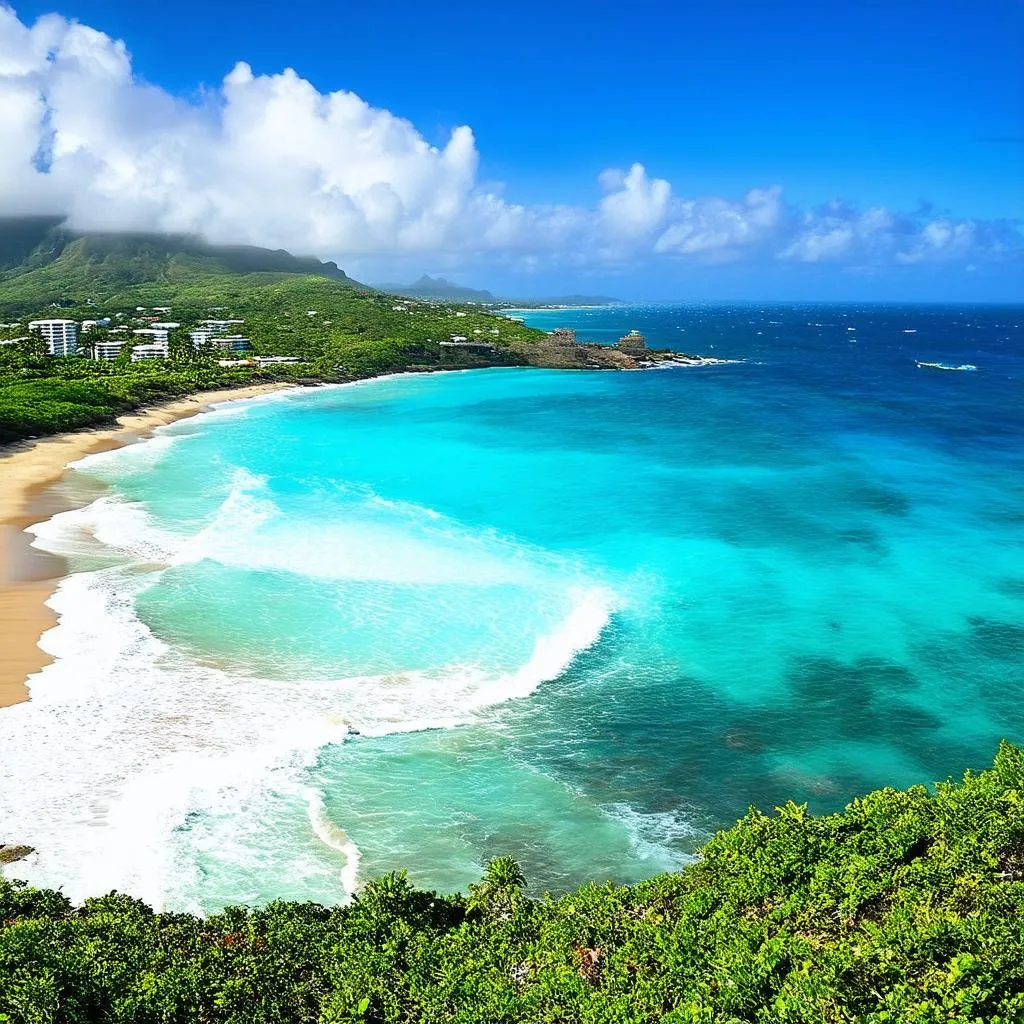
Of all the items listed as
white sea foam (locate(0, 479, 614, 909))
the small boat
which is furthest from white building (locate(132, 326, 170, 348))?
the small boat

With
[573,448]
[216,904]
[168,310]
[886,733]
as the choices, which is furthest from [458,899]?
[168,310]

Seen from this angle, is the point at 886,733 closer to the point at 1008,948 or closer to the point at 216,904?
the point at 1008,948

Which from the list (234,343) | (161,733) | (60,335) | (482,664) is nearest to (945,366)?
(234,343)

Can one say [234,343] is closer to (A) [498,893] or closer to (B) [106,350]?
(B) [106,350]

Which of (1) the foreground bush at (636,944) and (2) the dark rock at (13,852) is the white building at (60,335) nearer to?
(2) the dark rock at (13,852)

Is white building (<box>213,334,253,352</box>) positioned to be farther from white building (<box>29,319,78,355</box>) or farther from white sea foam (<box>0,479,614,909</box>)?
white sea foam (<box>0,479,614,909</box>)

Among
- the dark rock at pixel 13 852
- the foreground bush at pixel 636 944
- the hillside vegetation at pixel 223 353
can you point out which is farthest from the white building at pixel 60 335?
the foreground bush at pixel 636 944
